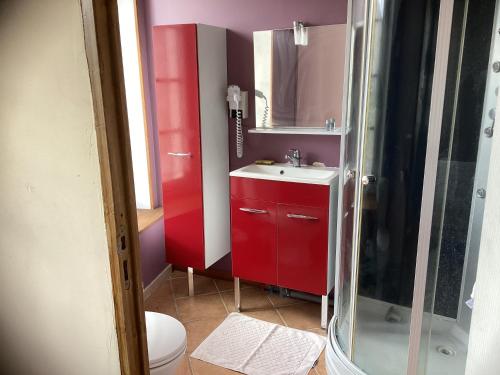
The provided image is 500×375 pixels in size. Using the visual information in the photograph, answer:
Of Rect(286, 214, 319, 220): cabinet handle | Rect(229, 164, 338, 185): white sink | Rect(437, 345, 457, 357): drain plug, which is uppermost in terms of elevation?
Rect(229, 164, 338, 185): white sink

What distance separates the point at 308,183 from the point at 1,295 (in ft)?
5.15

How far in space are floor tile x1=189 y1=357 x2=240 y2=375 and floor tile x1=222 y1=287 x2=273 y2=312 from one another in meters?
0.59

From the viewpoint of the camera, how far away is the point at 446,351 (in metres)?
1.93

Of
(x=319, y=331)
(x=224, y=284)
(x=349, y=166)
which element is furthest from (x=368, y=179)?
(x=224, y=284)

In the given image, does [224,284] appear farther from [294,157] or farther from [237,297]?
[294,157]

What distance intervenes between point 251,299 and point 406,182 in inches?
54.0

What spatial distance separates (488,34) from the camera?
6.10ft

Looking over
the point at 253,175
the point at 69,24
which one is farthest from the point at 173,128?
the point at 69,24

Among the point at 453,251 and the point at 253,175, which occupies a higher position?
the point at 253,175

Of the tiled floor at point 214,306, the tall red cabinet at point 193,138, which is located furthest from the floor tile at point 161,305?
the tall red cabinet at point 193,138

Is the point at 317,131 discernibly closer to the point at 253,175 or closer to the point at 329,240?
the point at 253,175

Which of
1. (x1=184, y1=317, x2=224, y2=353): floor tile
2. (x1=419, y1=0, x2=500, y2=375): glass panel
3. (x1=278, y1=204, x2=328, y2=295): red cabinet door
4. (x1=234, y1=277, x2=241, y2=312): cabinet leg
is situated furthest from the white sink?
(x1=184, y1=317, x2=224, y2=353): floor tile

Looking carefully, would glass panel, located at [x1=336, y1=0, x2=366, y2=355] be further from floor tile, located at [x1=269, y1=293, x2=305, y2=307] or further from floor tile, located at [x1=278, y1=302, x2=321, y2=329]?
floor tile, located at [x1=269, y1=293, x2=305, y2=307]

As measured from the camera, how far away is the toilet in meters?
1.62
